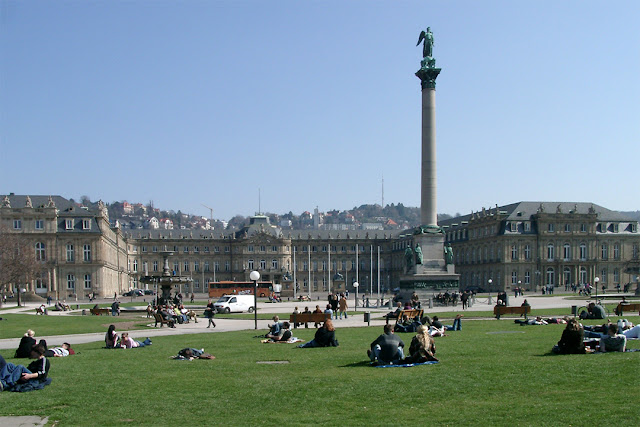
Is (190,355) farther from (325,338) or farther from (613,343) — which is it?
(613,343)

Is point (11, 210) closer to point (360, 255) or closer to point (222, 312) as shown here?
point (222, 312)

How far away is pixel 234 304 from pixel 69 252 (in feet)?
192

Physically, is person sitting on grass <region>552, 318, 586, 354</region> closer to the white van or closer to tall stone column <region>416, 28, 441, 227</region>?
the white van

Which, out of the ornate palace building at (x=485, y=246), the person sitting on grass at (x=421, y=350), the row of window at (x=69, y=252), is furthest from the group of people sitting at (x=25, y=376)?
the row of window at (x=69, y=252)

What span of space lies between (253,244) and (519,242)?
65.6m

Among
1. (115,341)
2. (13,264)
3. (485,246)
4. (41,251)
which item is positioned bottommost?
(115,341)

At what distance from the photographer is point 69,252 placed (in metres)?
114

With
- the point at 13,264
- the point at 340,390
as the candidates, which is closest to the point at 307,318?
the point at 340,390

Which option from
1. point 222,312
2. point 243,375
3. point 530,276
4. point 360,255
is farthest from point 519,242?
point 243,375

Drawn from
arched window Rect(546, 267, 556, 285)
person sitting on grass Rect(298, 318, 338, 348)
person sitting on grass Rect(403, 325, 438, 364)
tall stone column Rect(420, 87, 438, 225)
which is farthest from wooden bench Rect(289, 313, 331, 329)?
arched window Rect(546, 267, 556, 285)

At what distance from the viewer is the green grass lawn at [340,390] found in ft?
45.5

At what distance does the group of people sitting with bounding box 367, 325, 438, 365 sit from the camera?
20750 millimetres

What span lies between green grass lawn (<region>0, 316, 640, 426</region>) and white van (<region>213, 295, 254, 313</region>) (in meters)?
37.6

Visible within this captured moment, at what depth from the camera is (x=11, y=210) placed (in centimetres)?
11038
